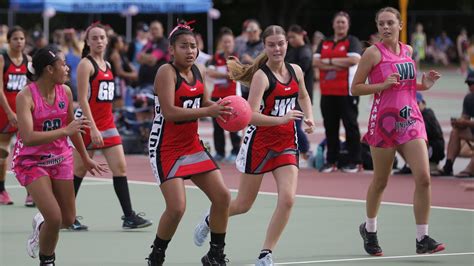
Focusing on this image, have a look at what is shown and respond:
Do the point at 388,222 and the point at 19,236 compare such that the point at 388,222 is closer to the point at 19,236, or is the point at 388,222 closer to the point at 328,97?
the point at 19,236

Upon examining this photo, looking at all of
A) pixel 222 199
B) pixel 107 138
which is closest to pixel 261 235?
pixel 107 138

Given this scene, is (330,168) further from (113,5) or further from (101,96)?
(113,5)

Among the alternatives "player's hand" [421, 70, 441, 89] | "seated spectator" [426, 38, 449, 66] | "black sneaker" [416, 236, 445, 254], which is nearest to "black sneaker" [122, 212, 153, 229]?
"black sneaker" [416, 236, 445, 254]

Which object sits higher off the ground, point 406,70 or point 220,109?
point 406,70

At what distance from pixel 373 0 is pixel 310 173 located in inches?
1935

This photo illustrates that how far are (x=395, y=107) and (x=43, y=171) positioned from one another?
3211 millimetres

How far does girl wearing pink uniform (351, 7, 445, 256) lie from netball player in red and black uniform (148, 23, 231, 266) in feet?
5.89

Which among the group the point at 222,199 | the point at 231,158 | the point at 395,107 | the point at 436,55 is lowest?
the point at 436,55

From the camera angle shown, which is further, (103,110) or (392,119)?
(103,110)

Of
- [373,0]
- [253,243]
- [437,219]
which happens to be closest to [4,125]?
[253,243]

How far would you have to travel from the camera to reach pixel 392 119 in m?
10.4

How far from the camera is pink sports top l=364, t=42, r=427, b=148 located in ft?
34.1

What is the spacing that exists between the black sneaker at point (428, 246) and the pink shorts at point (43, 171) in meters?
3.17

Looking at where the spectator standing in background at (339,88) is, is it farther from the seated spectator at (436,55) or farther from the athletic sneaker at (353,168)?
the seated spectator at (436,55)
